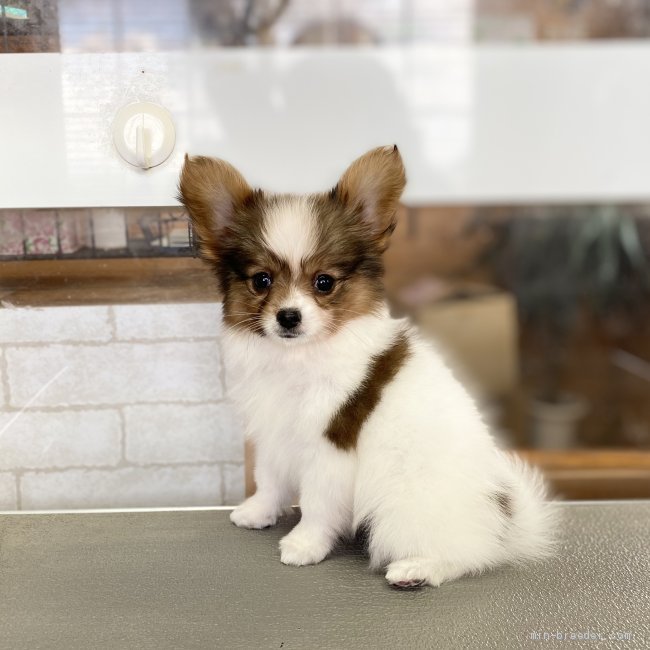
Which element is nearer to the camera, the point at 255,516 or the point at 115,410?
the point at 255,516

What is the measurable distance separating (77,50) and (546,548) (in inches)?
50.7

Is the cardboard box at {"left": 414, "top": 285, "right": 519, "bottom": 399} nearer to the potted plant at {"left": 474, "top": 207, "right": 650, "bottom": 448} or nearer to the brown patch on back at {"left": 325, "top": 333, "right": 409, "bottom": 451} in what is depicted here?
the potted plant at {"left": 474, "top": 207, "right": 650, "bottom": 448}

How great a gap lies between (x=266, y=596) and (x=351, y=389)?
1.21 feet

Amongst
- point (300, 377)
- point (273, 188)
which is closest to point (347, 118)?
point (273, 188)

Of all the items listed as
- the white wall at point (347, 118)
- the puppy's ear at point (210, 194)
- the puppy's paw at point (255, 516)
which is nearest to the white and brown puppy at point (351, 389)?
the puppy's ear at point (210, 194)

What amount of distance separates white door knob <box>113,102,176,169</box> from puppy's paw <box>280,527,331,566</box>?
2.47 feet

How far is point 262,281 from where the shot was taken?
4.07 feet

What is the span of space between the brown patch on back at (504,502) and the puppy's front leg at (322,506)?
25cm

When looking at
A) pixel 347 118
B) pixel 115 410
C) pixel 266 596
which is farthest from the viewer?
pixel 347 118

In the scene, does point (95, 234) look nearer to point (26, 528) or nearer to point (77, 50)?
point (77, 50)

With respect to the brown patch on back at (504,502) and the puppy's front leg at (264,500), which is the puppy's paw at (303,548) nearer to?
the puppy's front leg at (264,500)

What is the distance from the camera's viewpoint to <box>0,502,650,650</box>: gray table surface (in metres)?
1.05

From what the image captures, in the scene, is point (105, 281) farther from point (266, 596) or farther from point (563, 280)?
point (563, 280)

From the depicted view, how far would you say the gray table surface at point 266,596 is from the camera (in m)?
1.05
